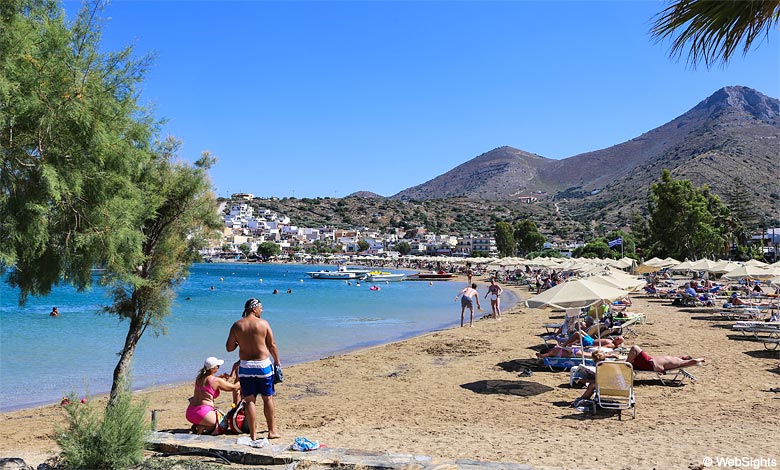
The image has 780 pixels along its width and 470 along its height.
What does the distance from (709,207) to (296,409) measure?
162ft

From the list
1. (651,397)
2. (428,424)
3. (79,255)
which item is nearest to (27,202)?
(79,255)

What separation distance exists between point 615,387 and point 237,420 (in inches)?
181

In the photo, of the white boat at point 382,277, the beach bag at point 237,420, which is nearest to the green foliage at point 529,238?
the white boat at point 382,277

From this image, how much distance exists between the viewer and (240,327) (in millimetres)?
5859

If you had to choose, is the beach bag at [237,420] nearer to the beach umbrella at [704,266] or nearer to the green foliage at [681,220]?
the beach umbrella at [704,266]

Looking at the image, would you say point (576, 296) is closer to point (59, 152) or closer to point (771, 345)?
point (771, 345)

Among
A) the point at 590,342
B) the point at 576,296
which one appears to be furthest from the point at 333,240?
the point at 576,296

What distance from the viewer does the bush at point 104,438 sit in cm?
494

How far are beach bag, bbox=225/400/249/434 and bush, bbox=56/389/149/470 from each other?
4.65ft

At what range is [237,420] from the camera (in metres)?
6.58

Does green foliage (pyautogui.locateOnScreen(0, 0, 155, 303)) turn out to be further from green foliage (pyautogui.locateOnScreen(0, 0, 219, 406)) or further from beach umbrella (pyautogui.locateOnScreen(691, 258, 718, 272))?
beach umbrella (pyautogui.locateOnScreen(691, 258, 718, 272))

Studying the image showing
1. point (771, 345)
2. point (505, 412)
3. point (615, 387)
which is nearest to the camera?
point (615, 387)

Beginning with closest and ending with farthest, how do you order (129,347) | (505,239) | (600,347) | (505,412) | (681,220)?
(505,412)
(129,347)
(600,347)
(681,220)
(505,239)

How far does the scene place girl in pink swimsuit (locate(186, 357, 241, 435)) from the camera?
652 centimetres
